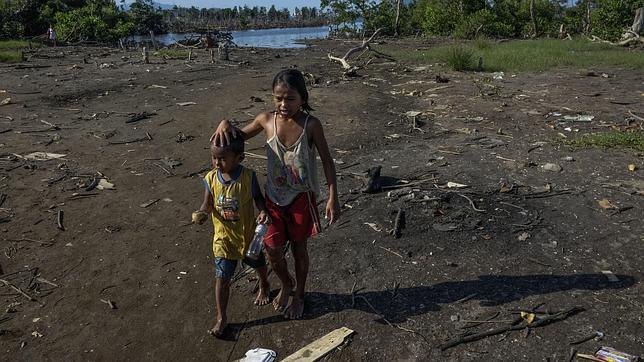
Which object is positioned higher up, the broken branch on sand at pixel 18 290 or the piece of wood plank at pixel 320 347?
the piece of wood plank at pixel 320 347

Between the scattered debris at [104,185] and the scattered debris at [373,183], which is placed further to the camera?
the scattered debris at [104,185]

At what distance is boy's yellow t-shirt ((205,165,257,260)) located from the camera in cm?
300

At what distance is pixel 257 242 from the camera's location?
2.95m

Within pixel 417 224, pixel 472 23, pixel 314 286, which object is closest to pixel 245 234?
pixel 314 286

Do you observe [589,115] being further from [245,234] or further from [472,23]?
[472,23]

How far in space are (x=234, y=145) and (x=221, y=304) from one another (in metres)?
1.14

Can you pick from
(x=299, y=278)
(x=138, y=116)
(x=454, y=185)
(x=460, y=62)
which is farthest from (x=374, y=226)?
(x=460, y=62)

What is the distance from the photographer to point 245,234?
3070 mm

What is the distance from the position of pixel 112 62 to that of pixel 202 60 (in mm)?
3861

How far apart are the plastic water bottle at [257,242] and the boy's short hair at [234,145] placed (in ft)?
1.71

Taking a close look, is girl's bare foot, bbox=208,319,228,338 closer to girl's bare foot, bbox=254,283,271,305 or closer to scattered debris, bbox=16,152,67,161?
girl's bare foot, bbox=254,283,271,305

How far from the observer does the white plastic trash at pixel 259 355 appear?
9.74ft

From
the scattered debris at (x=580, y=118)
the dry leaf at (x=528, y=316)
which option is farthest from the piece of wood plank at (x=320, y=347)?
the scattered debris at (x=580, y=118)

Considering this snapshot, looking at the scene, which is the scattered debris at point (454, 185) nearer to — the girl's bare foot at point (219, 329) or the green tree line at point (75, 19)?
the girl's bare foot at point (219, 329)
